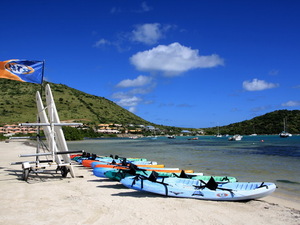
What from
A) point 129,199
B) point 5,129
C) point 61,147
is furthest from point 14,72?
point 5,129

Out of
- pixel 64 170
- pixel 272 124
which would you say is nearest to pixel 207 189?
pixel 64 170

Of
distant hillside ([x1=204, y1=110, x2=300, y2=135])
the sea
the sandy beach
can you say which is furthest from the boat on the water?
distant hillside ([x1=204, y1=110, x2=300, y2=135])

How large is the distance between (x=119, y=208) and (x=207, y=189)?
3303 millimetres

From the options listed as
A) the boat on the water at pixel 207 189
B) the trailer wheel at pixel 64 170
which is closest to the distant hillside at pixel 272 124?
the boat on the water at pixel 207 189

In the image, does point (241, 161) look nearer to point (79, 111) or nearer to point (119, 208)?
point (119, 208)

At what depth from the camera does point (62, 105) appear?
122 meters

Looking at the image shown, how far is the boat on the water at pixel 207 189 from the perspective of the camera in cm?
935

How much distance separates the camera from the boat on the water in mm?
9352

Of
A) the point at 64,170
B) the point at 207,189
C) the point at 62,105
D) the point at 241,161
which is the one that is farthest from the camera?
the point at 62,105

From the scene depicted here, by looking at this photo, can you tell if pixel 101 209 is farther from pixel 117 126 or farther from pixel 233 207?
pixel 117 126

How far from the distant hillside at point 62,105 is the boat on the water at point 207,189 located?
90.0 m

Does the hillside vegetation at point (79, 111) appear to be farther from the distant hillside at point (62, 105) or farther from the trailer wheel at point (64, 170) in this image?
the trailer wheel at point (64, 170)

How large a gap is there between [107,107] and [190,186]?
153 metres

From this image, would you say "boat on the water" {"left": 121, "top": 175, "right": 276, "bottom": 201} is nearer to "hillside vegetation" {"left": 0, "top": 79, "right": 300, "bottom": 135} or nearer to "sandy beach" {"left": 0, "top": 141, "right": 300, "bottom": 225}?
"sandy beach" {"left": 0, "top": 141, "right": 300, "bottom": 225}
